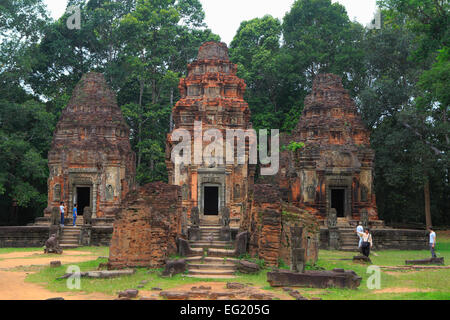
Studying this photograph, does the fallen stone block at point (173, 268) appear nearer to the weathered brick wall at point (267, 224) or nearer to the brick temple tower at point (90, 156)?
the weathered brick wall at point (267, 224)

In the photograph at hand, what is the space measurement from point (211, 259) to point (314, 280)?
4137mm

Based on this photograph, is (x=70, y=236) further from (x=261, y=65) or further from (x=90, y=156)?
(x=261, y=65)

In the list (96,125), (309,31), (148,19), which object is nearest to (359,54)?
(309,31)

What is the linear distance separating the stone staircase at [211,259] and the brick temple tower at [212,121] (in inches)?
203

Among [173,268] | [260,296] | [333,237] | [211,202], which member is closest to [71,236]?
[211,202]

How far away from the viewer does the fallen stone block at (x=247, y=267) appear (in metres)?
12.3

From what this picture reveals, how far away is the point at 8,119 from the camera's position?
1103 inches

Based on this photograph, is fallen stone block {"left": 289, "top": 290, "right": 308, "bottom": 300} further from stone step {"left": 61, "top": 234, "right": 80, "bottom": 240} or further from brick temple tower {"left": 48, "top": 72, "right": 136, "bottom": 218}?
brick temple tower {"left": 48, "top": 72, "right": 136, "bottom": 218}

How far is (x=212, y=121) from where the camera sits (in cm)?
2367

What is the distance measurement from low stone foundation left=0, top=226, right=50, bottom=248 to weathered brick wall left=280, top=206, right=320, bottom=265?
492 inches

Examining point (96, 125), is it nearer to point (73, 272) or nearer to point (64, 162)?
point (64, 162)

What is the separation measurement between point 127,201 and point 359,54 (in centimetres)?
2678

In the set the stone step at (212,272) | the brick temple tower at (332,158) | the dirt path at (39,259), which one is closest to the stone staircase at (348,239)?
the brick temple tower at (332,158)

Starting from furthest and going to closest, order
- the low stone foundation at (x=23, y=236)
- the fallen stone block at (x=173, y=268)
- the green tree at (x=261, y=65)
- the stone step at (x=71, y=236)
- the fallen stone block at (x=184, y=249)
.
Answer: the green tree at (x=261, y=65)
the stone step at (x=71, y=236)
the low stone foundation at (x=23, y=236)
the fallen stone block at (x=184, y=249)
the fallen stone block at (x=173, y=268)
